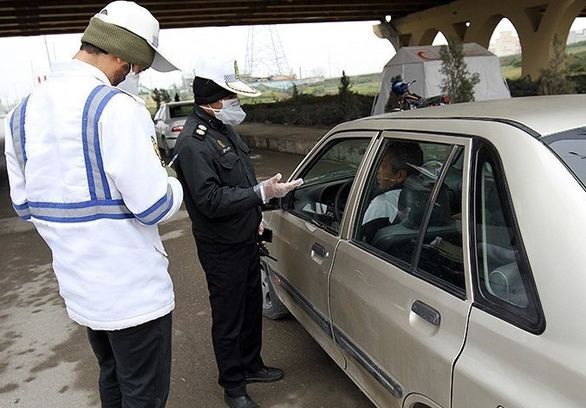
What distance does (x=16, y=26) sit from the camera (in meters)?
24.4

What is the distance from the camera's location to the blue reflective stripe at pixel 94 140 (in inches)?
64.7

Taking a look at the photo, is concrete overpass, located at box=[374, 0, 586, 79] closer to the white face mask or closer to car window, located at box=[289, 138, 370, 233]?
car window, located at box=[289, 138, 370, 233]

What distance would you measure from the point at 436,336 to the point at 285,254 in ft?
5.08

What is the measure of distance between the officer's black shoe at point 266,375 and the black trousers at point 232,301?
159 millimetres

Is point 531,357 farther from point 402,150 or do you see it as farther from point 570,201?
point 402,150

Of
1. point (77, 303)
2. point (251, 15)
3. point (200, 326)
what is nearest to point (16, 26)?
point (251, 15)

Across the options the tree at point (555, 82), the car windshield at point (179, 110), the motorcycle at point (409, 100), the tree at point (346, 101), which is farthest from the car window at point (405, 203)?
the car windshield at point (179, 110)

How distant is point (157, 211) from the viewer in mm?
1737

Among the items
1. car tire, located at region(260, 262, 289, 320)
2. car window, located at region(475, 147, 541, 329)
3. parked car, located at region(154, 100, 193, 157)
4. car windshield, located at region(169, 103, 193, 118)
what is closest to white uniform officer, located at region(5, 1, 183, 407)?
car window, located at region(475, 147, 541, 329)

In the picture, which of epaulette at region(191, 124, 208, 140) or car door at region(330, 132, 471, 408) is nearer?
car door at region(330, 132, 471, 408)

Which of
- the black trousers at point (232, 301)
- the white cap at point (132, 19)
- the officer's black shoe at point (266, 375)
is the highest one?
the white cap at point (132, 19)

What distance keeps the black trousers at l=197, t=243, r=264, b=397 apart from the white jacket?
2.71 feet

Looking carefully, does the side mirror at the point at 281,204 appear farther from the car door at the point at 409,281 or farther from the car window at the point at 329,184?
the car door at the point at 409,281

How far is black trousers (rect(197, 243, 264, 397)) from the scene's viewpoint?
106 inches
